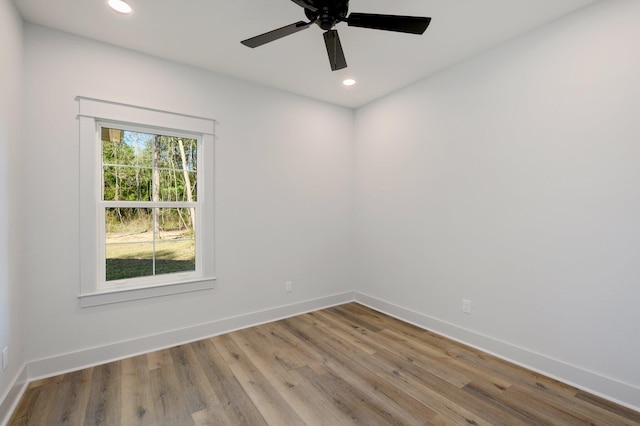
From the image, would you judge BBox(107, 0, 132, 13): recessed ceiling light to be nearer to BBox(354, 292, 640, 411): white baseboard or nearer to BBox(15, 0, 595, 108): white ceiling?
BBox(15, 0, 595, 108): white ceiling

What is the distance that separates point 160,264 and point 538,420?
320 cm

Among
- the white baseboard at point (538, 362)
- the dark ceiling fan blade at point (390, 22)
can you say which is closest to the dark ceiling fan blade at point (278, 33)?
the dark ceiling fan blade at point (390, 22)

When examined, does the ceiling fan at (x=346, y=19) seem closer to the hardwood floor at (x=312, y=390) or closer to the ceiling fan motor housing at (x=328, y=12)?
the ceiling fan motor housing at (x=328, y=12)

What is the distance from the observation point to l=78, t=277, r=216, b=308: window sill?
96.2 inches

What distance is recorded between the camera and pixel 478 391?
2.09 metres

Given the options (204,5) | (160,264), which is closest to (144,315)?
(160,264)

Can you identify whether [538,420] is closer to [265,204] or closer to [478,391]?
[478,391]

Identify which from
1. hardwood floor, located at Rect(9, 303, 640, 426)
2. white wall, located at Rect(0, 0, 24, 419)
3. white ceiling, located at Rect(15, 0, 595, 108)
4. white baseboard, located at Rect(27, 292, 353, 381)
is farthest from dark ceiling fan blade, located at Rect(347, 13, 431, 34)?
white baseboard, located at Rect(27, 292, 353, 381)

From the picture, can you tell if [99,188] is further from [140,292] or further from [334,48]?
[334,48]

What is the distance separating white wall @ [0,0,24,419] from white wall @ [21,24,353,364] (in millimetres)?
176

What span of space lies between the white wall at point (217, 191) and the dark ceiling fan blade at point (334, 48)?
1.48m

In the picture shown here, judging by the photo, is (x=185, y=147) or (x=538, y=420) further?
(x=185, y=147)

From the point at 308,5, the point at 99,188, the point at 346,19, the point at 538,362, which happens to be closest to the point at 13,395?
the point at 99,188

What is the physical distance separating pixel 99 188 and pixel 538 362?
394 centimetres
